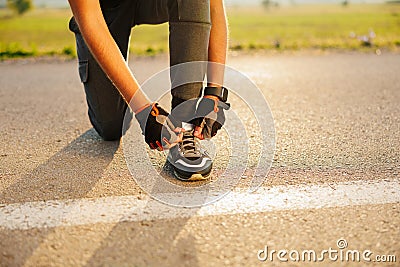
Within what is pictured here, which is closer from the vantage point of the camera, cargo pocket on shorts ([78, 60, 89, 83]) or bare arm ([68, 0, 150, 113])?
bare arm ([68, 0, 150, 113])

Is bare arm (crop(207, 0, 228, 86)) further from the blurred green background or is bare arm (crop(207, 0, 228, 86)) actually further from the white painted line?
the blurred green background

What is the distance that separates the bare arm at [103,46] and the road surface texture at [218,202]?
39 cm

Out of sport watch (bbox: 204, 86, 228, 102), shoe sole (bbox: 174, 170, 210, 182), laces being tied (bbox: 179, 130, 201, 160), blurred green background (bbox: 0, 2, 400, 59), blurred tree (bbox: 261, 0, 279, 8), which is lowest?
blurred tree (bbox: 261, 0, 279, 8)

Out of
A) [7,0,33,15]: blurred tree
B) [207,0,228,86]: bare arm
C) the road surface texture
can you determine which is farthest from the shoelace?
[7,0,33,15]: blurred tree

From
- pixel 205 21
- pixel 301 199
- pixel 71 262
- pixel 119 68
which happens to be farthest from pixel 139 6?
pixel 71 262

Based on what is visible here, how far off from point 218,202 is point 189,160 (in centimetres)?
28

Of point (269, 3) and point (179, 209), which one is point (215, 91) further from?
point (269, 3)

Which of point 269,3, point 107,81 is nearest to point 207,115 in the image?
point 107,81

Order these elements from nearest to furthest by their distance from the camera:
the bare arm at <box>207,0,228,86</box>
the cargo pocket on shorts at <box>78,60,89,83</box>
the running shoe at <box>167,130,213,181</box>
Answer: the running shoe at <box>167,130,213,181</box>, the bare arm at <box>207,0,228,86</box>, the cargo pocket on shorts at <box>78,60,89,83</box>

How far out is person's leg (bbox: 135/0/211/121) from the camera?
2309 mm

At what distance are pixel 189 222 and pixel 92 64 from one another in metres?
1.22

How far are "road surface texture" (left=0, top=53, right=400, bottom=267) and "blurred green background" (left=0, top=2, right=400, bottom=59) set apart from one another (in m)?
3.32

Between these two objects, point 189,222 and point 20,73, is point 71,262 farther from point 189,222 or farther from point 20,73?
point 20,73

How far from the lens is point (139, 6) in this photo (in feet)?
9.25
